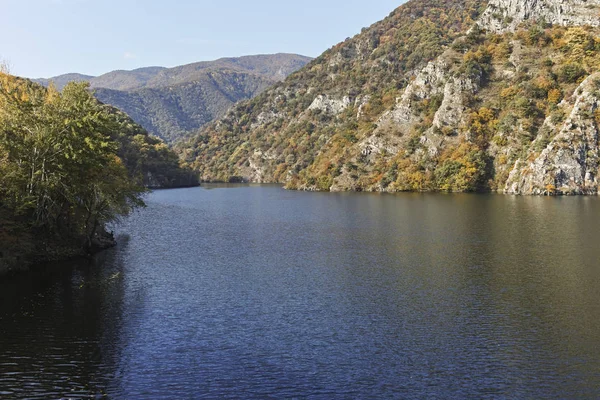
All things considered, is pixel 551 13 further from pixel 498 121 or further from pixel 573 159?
pixel 573 159

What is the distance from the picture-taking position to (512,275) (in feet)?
148

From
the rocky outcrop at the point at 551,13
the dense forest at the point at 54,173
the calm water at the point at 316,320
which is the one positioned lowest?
the calm water at the point at 316,320

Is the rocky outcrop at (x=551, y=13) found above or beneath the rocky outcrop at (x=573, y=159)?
above

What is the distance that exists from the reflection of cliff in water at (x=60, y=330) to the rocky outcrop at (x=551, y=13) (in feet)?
631

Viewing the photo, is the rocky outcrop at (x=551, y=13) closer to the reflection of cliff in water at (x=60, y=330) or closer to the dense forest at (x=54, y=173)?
the dense forest at (x=54, y=173)

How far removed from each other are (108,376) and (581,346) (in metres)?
27.3

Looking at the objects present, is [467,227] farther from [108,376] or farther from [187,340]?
[108,376]

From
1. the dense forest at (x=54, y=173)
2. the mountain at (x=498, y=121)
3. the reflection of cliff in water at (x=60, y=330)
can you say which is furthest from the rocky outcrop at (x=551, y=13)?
the reflection of cliff in water at (x=60, y=330)

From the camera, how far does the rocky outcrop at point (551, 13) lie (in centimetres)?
17750

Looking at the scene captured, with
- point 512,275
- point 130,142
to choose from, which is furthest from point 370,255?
point 130,142

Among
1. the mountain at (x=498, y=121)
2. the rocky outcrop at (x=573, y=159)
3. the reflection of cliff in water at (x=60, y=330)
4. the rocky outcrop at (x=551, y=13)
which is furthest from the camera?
the rocky outcrop at (x=551, y=13)

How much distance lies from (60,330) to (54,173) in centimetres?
2320

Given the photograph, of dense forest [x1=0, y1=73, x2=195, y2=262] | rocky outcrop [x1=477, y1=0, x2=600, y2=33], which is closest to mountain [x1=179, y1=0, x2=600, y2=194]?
rocky outcrop [x1=477, y1=0, x2=600, y2=33]

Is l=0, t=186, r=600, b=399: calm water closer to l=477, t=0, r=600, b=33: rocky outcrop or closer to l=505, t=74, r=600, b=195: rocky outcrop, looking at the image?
l=505, t=74, r=600, b=195: rocky outcrop
